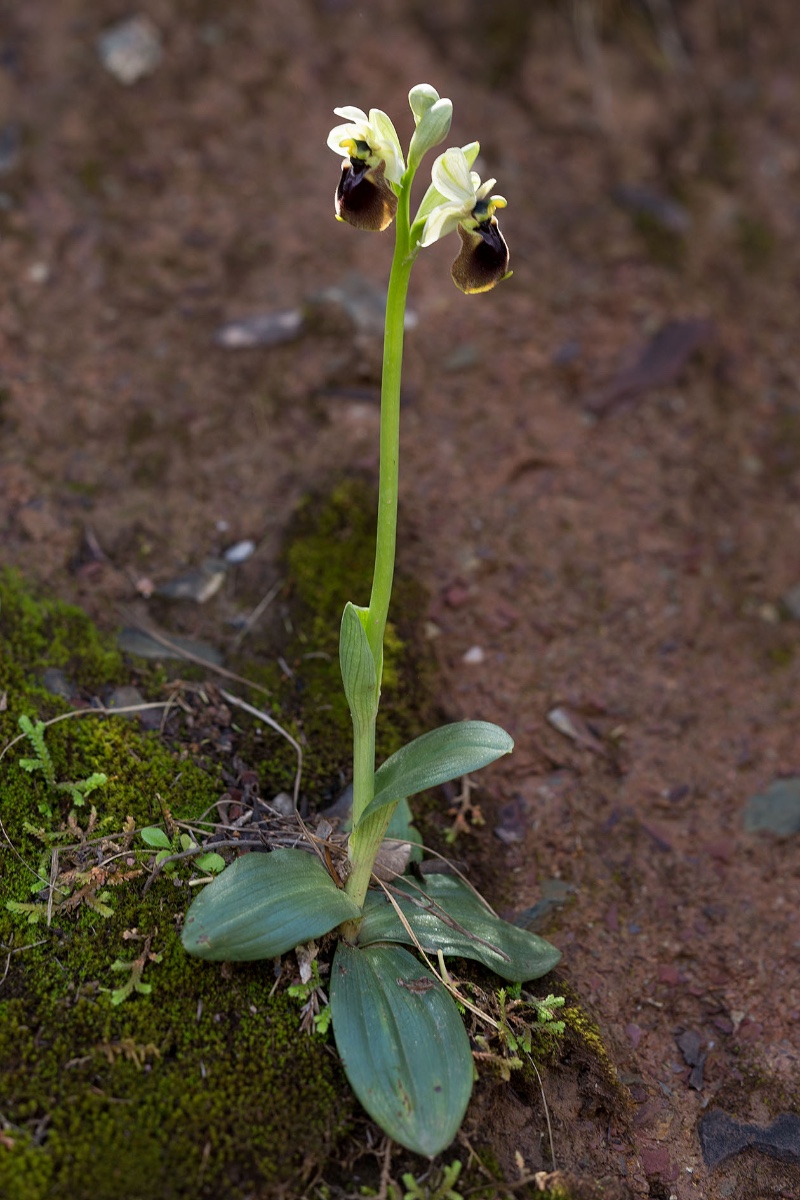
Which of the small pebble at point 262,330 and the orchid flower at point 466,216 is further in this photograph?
the small pebble at point 262,330

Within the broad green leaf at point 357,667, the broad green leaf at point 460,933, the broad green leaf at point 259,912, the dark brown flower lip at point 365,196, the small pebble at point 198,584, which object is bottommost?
the broad green leaf at point 460,933

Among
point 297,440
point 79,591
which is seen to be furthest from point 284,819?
point 297,440

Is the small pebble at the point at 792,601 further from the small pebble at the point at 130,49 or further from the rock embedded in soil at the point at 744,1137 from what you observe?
the small pebble at the point at 130,49

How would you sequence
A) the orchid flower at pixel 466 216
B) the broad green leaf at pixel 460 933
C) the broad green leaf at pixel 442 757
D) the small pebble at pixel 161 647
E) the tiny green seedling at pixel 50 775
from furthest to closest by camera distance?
the small pebble at pixel 161 647 < the tiny green seedling at pixel 50 775 < the broad green leaf at pixel 460 933 < the broad green leaf at pixel 442 757 < the orchid flower at pixel 466 216

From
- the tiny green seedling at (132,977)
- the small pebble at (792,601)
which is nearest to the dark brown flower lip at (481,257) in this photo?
the tiny green seedling at (132,977)

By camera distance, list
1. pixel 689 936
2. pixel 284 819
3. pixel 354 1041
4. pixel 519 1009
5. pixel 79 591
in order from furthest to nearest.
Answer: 1. pixel 79 591
2. pixel 689 936
3. pixel 284 819
4. pixel 519 1009
5. pixel 354 1041

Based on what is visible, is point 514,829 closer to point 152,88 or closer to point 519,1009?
point 519,1009
